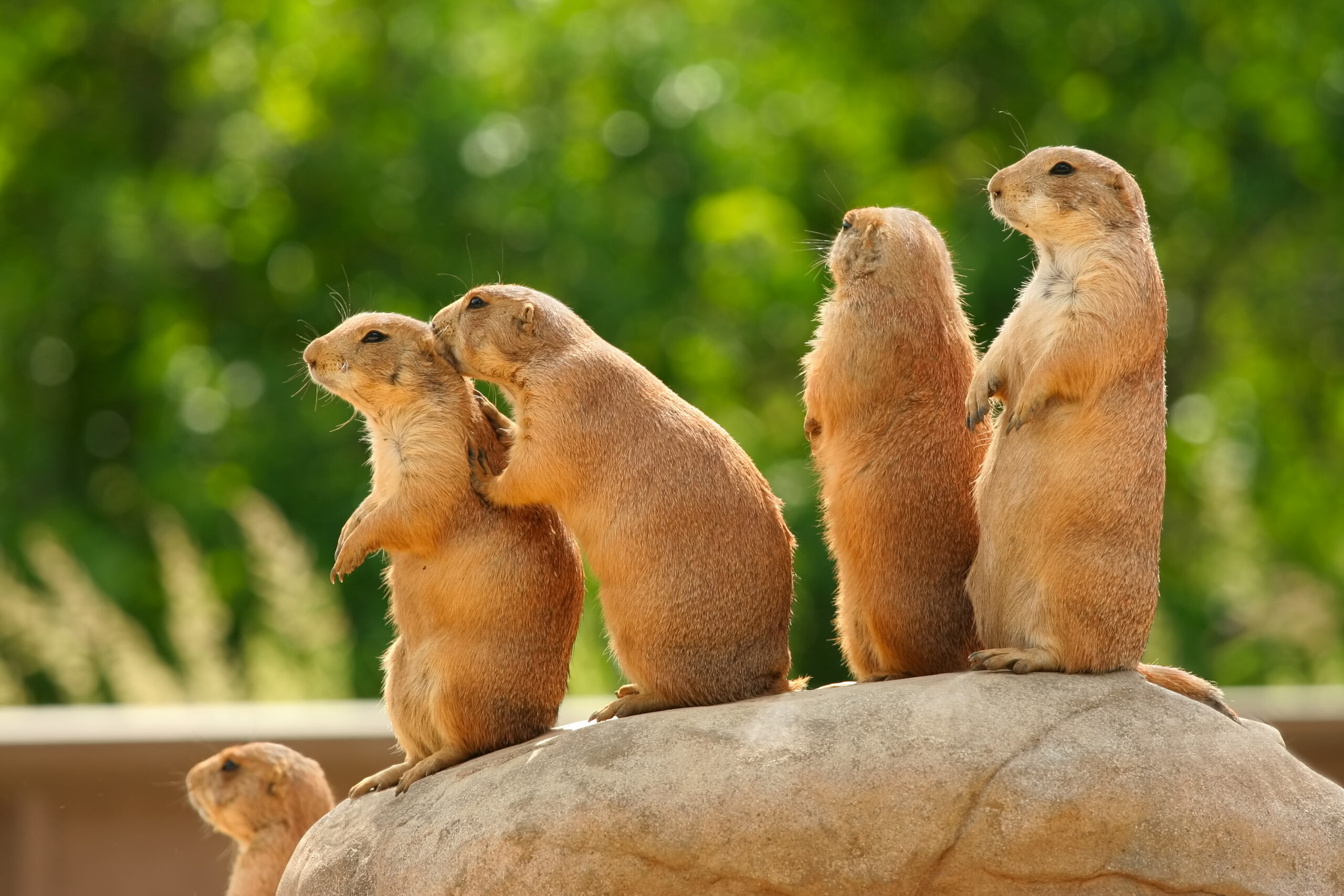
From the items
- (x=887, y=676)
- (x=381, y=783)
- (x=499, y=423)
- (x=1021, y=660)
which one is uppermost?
(x=499, y=423)

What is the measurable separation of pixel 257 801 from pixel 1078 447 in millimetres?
3851

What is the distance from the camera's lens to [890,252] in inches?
235

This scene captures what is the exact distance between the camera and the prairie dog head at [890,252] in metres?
5.95

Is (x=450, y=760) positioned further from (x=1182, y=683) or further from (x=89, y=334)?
(x=89, y=334)

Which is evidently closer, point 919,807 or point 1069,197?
point 919,807

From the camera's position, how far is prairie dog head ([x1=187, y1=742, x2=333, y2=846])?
22.9 ft

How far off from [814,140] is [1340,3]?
6.26 m

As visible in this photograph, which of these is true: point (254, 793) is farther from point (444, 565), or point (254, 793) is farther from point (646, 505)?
point (646, 505)

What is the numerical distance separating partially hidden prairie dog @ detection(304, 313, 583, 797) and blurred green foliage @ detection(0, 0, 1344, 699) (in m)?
10.1

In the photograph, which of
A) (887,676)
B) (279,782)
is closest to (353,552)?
(279,782)

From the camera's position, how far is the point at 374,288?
56.0 ft

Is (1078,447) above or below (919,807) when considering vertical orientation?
above

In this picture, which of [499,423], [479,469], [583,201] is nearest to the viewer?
[479,469]

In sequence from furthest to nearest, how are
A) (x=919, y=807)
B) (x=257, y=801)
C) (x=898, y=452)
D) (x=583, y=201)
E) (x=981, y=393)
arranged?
(x=583, y=201) < (x=257, y=801) < (x=898, y=452) < (x=981, y=393) < (x=919, y=807)
